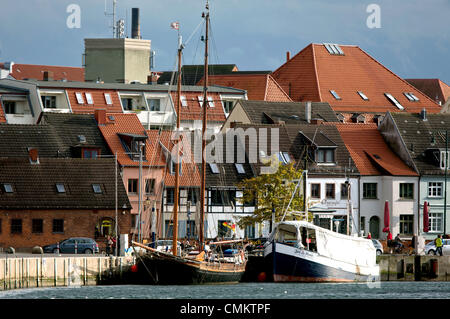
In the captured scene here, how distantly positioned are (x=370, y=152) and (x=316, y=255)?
29265mm

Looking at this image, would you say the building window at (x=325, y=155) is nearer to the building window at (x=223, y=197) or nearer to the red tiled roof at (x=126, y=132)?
the building window at (x=223, y=197)

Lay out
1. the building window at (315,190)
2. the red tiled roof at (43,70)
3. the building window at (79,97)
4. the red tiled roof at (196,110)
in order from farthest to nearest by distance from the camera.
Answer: the red tiled roof at (43,70)
the red tiled roof at (196,110)
the building window at (79,97)
the building window at (315,190)

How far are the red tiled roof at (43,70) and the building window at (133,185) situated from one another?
322ft

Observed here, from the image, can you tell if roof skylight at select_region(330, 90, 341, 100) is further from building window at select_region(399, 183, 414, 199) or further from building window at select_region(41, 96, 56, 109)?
building window at select_region(41, 96, 56, 109)

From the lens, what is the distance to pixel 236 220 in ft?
294

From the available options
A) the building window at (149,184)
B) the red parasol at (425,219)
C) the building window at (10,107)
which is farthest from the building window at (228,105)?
the red parasol at (425,219)

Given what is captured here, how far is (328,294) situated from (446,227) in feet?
121

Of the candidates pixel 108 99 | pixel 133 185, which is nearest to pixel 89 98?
pixel 108 99

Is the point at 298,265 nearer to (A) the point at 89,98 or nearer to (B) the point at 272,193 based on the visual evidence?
(B) the point at 272,193

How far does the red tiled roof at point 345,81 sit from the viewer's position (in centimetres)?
12550

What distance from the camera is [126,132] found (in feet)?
312
